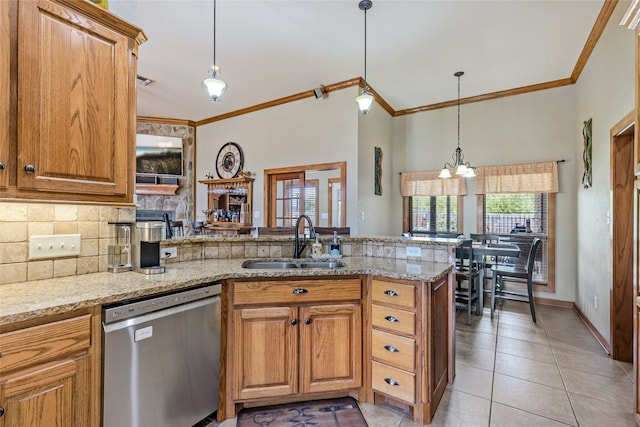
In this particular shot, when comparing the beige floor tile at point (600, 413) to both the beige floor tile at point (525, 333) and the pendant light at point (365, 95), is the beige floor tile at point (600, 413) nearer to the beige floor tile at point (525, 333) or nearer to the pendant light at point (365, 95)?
the beige floor tile at point (525, 333)

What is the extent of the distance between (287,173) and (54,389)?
4.15m

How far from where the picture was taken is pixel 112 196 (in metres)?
1.58

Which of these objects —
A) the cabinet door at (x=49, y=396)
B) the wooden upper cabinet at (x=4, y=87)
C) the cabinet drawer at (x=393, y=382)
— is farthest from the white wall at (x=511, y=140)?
the cabinet door at (x=49, y=396)

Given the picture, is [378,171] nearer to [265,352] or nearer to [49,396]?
[265,352]

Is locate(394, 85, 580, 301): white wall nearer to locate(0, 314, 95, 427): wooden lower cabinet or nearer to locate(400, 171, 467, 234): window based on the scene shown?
locate(400, 171, 467, 234): window

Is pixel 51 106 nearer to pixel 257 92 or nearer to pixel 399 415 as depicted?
pixel 399 415

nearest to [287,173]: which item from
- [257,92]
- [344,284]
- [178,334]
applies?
[257,92]

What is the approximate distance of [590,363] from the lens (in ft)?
8.52

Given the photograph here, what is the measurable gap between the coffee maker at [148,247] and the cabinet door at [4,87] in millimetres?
630

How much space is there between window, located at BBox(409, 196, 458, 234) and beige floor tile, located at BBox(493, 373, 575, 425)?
2.99 metres

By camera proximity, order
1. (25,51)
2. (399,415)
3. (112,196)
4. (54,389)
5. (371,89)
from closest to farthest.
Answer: (54,389), (25,51), (112,196), (399,415), (371,89)

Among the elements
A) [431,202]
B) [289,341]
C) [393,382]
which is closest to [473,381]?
[393,382]

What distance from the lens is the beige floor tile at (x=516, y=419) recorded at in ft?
6.07

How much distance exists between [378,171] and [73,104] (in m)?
4.10
